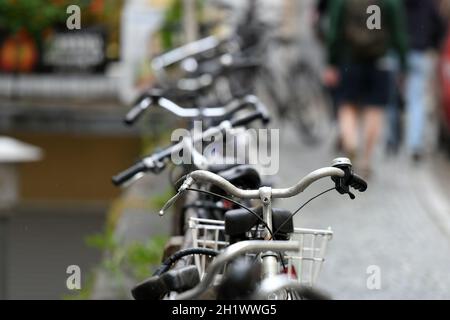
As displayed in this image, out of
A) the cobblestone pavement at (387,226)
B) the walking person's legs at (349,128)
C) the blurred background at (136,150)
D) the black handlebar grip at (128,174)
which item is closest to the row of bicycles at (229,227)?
the black handlebar grip at (128,174)

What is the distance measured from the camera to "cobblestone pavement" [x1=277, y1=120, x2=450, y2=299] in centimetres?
704

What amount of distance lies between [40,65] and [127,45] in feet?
5.06

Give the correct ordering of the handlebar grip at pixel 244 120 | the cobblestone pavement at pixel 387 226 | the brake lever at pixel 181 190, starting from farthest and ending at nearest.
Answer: the cobblestone pavement at pixel 387 226 → the handlebar grip at pixel 244 120 → the brake lever at pixel 181 190

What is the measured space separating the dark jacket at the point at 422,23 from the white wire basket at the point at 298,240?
7.74 meters

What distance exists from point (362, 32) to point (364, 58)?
0.26 meters

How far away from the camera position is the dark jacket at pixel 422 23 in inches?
470

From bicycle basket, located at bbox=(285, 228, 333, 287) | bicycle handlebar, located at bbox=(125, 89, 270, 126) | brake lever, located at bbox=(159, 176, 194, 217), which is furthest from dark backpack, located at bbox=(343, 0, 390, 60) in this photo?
brake lever, located at bbox=(159, 176, 194, 217)

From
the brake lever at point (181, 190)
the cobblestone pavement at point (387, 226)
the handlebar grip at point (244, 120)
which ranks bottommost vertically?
the cobblestone pavement at point (387, 226)

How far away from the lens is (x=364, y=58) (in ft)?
34.1

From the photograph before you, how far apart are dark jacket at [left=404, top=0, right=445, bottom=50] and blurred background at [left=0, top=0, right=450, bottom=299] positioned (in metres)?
0.02

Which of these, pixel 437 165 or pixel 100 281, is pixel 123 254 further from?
pixel 437 165


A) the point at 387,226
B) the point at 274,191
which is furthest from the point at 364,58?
the point at 274,191

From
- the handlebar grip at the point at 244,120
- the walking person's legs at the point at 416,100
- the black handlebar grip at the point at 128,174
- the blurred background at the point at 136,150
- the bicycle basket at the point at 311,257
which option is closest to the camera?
the bicycle basket at the point at 311,257

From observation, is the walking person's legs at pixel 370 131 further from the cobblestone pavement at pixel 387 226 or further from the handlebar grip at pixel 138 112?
the handlebar grip at pixel 138 112
